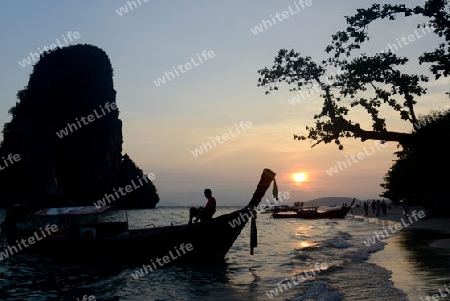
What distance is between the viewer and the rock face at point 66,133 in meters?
95.3

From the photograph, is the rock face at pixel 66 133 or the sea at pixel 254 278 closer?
the sea at pixel 254 278

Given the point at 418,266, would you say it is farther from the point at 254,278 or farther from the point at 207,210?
the point at 207,210

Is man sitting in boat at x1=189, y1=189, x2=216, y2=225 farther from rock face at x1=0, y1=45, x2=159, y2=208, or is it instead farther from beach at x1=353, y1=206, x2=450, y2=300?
rock face at x1=0, y1=45, x2=159, y2=208

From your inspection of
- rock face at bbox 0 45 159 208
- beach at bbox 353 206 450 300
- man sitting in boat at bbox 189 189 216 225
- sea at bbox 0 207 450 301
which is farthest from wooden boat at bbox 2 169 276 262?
rock face at bbox 0 45 159 208

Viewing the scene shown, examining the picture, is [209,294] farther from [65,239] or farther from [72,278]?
[65,239]

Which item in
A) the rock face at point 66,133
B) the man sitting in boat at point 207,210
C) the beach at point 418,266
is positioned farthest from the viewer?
the rock face at point 66,133

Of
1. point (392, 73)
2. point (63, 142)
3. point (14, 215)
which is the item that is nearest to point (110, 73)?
point (63, 142)

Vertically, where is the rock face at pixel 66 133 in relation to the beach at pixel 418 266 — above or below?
above

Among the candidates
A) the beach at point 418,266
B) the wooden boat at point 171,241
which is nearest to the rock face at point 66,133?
the wooden boat at point 171,241

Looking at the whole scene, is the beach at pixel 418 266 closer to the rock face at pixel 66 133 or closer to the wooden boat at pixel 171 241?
the wooden boat at pixel 171 241

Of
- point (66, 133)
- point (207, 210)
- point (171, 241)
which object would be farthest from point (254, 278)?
point (66, 133)

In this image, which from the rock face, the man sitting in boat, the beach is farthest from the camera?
the rock face

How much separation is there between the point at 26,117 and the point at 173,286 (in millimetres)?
97107

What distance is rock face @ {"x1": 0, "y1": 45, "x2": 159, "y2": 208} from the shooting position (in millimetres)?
95312
